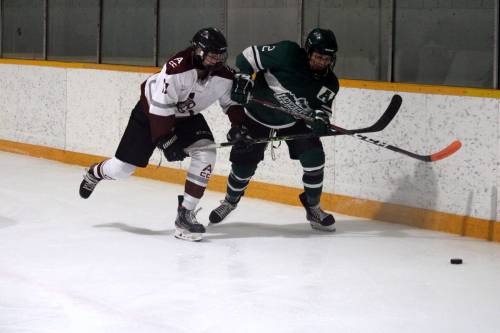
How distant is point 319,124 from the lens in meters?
4.88

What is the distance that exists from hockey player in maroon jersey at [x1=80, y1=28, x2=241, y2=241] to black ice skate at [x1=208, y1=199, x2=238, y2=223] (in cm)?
43

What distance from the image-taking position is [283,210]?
5879mm

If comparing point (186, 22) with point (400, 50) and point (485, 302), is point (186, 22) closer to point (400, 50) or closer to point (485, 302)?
point (400, 50)

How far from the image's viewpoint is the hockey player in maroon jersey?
15.5 feet

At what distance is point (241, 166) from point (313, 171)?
37 centimetres

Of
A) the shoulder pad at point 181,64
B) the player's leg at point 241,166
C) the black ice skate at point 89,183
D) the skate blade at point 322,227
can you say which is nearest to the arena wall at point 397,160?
the player's leg at point 241,166

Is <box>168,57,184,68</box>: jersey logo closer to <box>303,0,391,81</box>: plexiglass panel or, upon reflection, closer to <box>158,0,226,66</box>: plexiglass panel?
<box>303,0,391,81</box>: plexiglass panel

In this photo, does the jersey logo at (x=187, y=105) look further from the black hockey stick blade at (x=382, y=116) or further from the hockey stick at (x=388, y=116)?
the hockey stick at (x=388, y=116)

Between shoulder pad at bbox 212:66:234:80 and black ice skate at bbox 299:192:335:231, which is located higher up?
shoulder pad at bbox 212:66:234:80

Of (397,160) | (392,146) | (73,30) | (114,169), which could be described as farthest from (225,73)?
(73,30)

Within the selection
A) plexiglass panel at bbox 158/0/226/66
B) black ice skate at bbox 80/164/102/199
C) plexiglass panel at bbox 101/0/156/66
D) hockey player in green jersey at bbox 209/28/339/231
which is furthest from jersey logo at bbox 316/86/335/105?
plexiglass panel at bbox 101/0/156/66

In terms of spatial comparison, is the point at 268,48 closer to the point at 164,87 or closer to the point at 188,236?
the point at 164,87

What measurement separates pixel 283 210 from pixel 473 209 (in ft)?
3.71

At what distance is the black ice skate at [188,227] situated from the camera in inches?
193
